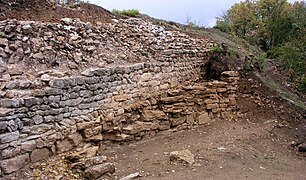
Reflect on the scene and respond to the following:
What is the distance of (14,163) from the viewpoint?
17.5 feet

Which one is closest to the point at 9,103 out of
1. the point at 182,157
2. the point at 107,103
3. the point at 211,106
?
the point at 107,103

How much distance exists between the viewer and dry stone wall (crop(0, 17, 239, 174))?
546 cm

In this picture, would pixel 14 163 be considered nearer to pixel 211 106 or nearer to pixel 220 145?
pixel 220 145

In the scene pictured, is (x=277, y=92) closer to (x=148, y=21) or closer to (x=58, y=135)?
(x=148, y=21)

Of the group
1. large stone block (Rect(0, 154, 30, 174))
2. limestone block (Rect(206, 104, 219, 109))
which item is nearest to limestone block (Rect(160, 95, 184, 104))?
limestone block (Rect(206, 104, 219, 109))

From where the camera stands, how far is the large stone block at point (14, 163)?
5.22m

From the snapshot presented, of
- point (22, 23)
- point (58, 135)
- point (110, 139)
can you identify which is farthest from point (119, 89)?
point (22, 23)

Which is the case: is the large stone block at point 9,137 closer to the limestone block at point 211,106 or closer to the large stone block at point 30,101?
the large stone block at point 30,101

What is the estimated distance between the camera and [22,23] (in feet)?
22.2

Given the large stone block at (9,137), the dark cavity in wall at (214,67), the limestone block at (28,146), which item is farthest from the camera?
the dark cavity in wall at (214,67)

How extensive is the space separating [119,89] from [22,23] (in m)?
2.23

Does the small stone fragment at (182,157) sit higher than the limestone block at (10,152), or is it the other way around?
the limestone block at (10,152)

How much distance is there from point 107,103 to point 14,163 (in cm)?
212

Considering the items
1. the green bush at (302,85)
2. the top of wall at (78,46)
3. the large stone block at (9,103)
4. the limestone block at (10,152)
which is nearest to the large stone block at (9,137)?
the limestone block at (10,152)
